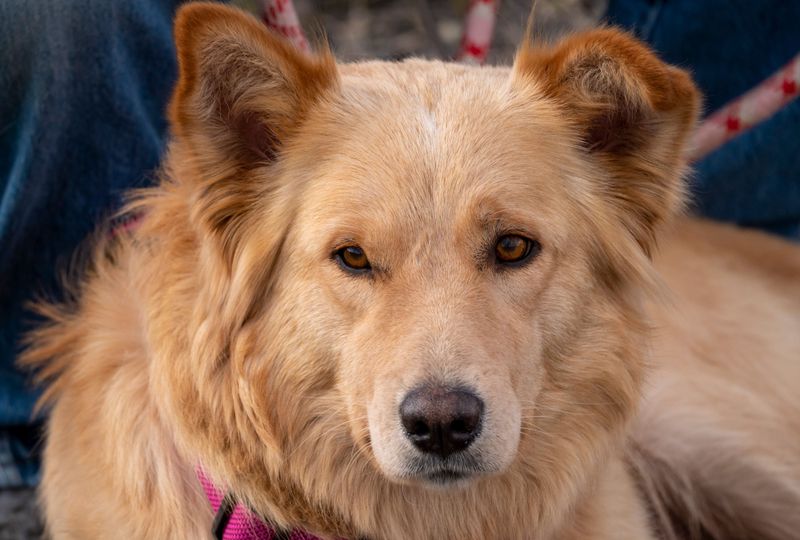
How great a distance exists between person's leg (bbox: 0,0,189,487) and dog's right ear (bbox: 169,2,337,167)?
1.06 metres

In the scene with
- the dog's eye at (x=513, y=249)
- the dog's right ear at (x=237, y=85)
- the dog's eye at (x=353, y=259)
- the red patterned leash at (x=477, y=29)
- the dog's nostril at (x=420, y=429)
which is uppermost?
A: the red patterned leash at (x=477, y=29)

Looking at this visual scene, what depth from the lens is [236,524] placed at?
2299 millimetres

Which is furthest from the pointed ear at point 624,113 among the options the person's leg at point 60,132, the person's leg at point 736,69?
the person's leg at point 736,69

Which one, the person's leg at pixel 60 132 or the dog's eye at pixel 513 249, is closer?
the dog's eye at pixel 513 249

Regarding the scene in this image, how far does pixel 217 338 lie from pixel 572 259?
0.86 meters

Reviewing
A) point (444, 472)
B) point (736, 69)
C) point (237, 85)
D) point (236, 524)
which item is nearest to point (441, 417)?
point (444, 472)

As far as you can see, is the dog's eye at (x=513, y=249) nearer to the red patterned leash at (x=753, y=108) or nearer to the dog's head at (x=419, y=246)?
the dog's head at (x=419, y=246)

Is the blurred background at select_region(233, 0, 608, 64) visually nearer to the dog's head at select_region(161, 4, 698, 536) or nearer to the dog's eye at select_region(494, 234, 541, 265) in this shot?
the dog's head at select_region(161, 4, 698, 536)

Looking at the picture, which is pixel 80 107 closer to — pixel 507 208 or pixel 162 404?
pixel 162 404

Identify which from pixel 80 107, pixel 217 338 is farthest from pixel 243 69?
pixel 80 107

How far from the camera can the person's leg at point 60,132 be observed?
3.02 meters

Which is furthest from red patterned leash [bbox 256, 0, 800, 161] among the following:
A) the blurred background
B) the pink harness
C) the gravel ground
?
the blurred background

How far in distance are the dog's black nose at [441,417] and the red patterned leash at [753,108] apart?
4.94 ft

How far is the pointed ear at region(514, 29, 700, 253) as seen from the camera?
2.17 metres
